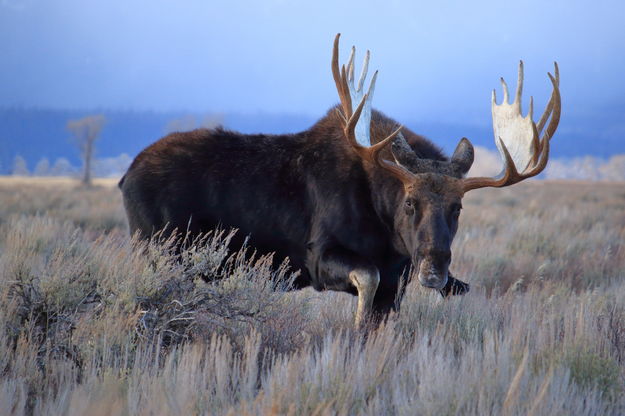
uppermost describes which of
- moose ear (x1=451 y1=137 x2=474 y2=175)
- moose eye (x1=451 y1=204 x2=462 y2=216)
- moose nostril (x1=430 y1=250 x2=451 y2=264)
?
moose ear (x1=451 y1=137 x2=474 y2=175)

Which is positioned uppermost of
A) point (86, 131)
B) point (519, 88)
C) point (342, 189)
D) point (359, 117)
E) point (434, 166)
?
point (519, 88)

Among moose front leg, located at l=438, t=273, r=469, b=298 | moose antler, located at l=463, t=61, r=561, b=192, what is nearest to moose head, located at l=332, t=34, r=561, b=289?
moose antler, located at l=463, t=61, r=561, b=192

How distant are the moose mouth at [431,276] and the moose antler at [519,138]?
2.41 feet

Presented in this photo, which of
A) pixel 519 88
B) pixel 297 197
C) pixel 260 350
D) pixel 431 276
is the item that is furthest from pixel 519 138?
pixel 260 350

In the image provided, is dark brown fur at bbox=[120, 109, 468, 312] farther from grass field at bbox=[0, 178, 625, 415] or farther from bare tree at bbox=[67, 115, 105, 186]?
bare tree at bbox=[67, 115, 105, 186]

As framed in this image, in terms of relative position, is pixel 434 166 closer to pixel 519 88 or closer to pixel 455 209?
pixel 455 209

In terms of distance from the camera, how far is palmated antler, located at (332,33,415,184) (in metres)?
5.28

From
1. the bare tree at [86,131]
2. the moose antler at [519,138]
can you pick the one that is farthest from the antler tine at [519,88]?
the bare tree at [86,131]

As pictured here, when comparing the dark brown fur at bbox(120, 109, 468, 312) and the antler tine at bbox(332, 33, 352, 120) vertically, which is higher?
the antler tine at bbox(332, 33, 352, 120)

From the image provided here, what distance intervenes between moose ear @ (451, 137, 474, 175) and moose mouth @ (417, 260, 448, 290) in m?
0.94

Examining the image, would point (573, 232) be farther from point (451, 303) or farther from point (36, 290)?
point (36, 290)

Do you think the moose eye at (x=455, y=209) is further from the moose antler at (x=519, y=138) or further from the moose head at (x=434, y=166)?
the moose antler at (x=519, y=138)

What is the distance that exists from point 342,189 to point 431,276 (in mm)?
1278

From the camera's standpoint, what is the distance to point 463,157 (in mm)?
5562
